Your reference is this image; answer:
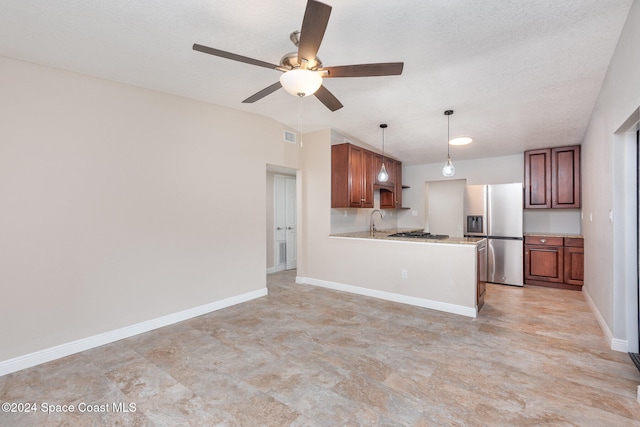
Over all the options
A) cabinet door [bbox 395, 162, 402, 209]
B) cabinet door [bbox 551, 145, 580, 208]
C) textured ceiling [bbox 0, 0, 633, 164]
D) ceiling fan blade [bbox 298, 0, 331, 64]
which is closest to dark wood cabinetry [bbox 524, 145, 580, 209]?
cabinet door [bbox 551, 145, 580, 208]

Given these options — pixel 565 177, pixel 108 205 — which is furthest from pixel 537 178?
pixel 108 205

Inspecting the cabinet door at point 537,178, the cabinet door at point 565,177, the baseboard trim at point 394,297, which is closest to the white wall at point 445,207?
the cabinet door at point 537,178

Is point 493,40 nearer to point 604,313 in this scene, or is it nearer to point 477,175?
point 604,313

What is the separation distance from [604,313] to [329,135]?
13.5ft

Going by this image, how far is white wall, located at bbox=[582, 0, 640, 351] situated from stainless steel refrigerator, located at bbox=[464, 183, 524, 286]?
1671mm

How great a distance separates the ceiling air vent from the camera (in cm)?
480

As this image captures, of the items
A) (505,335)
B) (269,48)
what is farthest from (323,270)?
(269,48)

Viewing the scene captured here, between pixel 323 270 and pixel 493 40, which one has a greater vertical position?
pixel 493 40

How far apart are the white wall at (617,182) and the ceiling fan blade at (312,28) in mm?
2107

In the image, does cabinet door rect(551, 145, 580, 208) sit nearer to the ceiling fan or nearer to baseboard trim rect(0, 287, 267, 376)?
the ceiling fan

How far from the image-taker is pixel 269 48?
2.46m

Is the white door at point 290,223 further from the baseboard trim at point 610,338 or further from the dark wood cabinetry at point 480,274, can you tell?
the baseboard trim at point 610,338

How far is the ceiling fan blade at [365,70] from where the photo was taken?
1963mm

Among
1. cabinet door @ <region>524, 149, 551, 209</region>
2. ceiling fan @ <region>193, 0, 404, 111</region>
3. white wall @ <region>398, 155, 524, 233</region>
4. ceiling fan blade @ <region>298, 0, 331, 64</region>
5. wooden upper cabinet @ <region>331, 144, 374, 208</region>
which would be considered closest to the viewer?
ceiling fan blade @ <region>298, 0, 331, 64</region>
